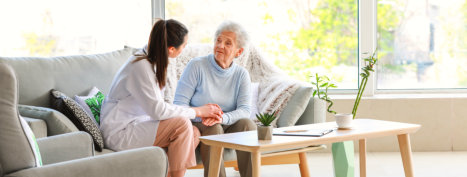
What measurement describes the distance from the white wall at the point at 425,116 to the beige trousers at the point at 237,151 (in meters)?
1.57

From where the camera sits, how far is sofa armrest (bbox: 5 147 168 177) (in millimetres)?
1745

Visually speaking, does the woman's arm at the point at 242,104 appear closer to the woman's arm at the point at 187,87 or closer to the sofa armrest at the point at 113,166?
the woman's arm at the point at 187,87

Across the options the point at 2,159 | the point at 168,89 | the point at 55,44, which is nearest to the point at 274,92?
the point at 168,89

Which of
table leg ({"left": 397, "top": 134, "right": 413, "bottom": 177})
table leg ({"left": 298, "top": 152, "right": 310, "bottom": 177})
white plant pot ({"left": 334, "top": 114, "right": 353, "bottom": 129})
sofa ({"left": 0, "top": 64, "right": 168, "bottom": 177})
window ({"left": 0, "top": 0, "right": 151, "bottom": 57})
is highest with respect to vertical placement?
window ({"left": 0, "top": 0, "right": 151, "bottom": 57})

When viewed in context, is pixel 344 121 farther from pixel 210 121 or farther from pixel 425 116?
pixel 425 116

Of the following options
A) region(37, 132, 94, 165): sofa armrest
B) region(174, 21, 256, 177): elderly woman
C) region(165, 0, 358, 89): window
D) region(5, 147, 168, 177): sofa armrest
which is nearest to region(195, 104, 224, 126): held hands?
region(174, 21, 256, 177): elderly woman

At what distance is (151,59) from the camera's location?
9.83 ft

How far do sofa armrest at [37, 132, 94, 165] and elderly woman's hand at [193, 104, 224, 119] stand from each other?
740 millimetres

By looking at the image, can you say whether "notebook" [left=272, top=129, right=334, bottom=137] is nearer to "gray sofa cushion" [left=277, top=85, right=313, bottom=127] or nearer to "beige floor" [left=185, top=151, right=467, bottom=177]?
"gray sofa cushion" [left=277, top=85, right=313, bottom=127]

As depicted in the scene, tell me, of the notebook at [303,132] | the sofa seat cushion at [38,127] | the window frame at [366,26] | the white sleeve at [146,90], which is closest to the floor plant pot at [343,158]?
the notebook at [303,132]

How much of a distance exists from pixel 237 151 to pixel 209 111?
0.81ft

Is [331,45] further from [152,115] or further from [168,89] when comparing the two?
[152,115]

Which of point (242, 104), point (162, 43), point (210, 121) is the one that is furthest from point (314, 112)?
point (162, 43)

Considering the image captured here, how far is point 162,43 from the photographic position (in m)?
2.99
